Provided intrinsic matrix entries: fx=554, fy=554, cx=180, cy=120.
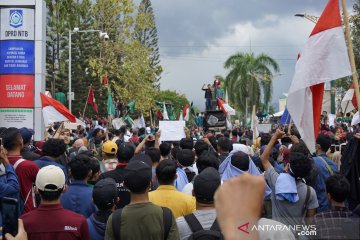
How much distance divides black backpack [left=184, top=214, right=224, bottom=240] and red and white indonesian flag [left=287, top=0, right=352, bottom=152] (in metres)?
2.21

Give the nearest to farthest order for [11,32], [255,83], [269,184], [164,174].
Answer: [164,174] < [269,184] < [11,32] < [255,83]

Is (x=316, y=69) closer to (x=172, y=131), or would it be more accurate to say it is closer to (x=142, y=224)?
(x=142, y=224)

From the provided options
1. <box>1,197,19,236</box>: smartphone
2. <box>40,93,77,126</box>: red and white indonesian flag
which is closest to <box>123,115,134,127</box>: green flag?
<box>40,93,77,126</box>: red and white indonesian flag

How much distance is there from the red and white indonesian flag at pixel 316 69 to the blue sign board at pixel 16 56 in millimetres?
14326

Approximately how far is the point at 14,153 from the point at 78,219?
213 cm

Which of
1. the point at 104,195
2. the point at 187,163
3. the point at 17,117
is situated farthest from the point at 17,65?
the point at 104,195

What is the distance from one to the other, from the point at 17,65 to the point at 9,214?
650 inches

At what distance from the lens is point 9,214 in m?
3.25

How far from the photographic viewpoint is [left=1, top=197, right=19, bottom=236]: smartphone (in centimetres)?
323

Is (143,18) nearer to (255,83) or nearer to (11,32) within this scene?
(255,83)

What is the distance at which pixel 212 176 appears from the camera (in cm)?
436

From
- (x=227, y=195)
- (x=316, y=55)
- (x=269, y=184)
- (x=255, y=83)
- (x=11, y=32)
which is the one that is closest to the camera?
(x=227, y=195)

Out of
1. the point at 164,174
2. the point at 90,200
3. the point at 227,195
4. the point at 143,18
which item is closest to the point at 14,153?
the point at 90,200

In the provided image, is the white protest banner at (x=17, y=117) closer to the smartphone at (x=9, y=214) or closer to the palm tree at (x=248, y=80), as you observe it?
the smartphone at (x=9, y=214)
